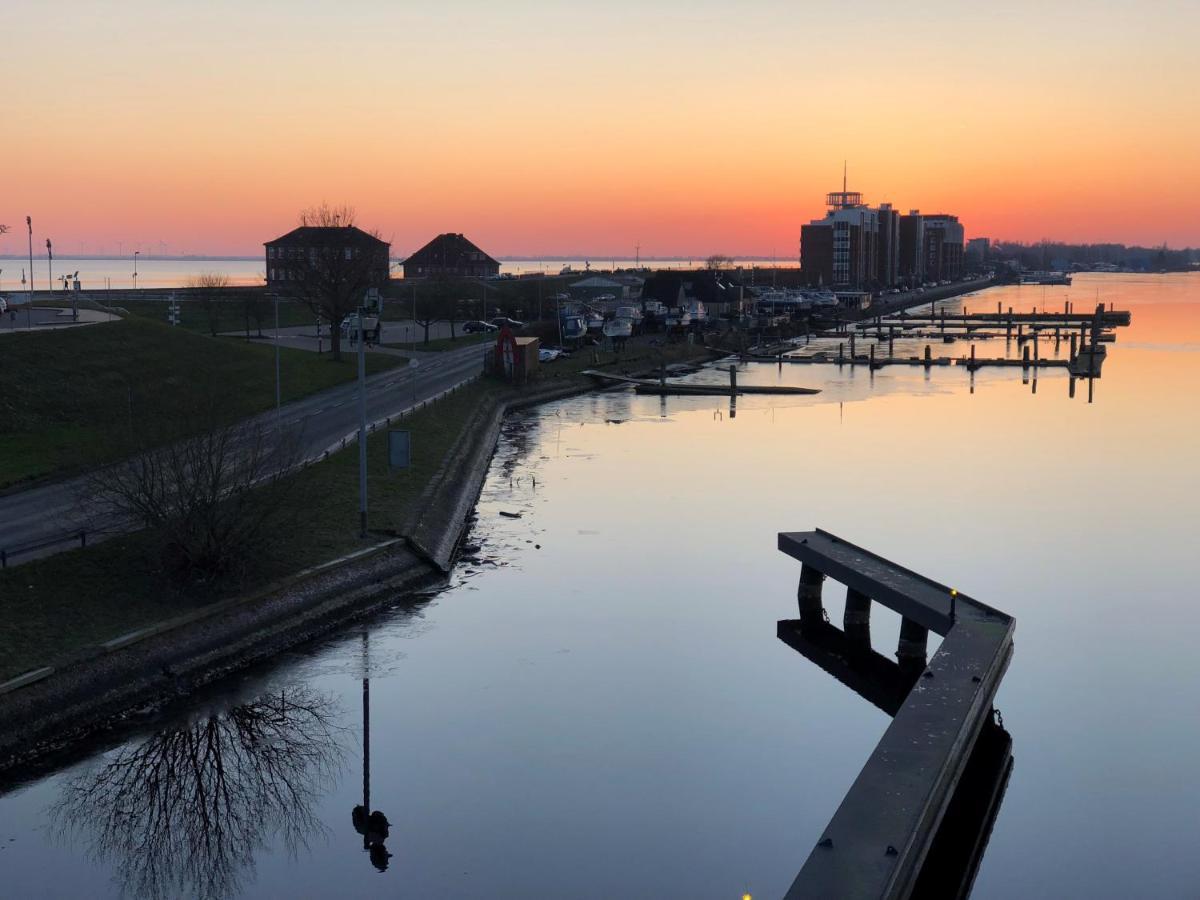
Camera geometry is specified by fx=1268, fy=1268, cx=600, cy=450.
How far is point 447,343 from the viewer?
317 ft

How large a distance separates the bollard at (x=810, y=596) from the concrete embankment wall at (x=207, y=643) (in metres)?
10.0

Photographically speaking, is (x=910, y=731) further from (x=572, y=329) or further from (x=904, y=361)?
(x=904, y=361)

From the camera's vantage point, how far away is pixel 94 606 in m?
26.9

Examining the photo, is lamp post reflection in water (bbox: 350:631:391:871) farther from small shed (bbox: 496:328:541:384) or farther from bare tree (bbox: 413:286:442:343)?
bare tree (bbox: 413:286:442:343)

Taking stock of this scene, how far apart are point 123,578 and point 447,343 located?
226 feet

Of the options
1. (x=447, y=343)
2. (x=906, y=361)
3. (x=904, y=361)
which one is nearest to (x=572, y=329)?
(x=447, y=343)

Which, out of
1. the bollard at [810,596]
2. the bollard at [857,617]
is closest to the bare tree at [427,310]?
the bollard at [810,596]

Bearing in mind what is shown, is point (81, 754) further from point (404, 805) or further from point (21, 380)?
point (21, 380)

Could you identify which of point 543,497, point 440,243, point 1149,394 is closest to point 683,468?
point 543,497

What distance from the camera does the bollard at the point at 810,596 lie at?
33.6 meters

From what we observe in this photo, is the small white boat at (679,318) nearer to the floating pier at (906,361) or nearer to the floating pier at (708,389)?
the floating pier at (906,361)

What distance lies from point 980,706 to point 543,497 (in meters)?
27.1

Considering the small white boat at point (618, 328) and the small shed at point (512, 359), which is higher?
the small white boat at point (618, 328)

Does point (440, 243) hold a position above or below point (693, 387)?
above
